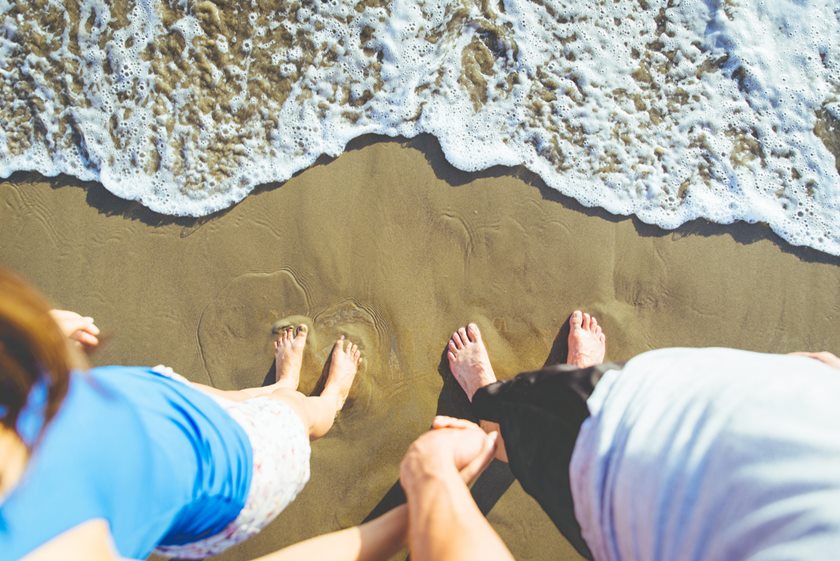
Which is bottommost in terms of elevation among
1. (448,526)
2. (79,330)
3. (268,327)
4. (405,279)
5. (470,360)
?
(448,526)

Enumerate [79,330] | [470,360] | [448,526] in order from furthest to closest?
[470,360]
[79,330]
[448,526]

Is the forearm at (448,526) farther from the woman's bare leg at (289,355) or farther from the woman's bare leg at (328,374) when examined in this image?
the woman's bare leg at (289,355)

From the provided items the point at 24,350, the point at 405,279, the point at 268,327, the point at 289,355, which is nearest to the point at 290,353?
the point at 289,355

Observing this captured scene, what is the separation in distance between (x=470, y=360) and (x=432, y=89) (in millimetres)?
1448

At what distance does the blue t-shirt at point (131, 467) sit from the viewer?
1.03 m

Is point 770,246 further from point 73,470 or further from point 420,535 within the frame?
point 73,470

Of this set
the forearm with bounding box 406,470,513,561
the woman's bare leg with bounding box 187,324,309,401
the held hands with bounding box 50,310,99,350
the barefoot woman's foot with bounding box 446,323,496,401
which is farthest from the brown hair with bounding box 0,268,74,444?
the barefoot woman's foot with bounding box 446,323,496,401

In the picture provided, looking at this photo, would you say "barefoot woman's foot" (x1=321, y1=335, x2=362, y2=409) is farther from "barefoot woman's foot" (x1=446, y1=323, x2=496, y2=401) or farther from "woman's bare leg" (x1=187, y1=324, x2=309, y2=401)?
"barefoot woman's foot" (x1=446, y1=323, x2=496, y2=401)

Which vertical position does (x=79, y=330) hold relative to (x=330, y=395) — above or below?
above

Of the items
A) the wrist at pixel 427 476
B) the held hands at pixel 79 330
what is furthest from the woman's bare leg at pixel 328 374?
the wrist at pixel 427 476

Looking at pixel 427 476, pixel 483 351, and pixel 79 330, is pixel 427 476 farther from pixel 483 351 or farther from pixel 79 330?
pixel 79 330

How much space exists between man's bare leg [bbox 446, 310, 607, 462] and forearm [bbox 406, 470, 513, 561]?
761 mm

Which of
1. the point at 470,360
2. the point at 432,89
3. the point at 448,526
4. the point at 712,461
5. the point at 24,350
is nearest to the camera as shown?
the point at 24,350

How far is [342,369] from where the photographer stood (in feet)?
8.21
